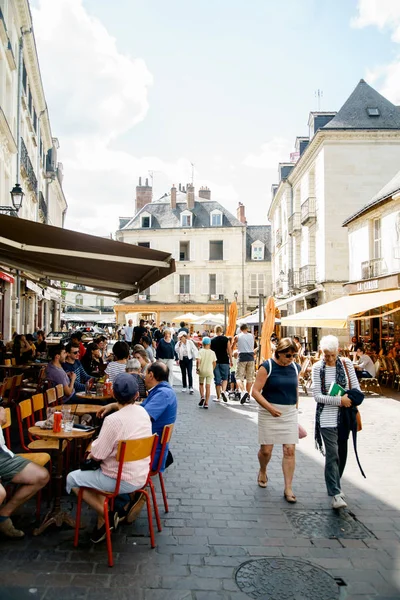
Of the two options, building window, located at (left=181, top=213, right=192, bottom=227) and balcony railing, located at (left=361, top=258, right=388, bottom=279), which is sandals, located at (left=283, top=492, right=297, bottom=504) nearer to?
balcony railing, located at (left=361, top=258, right=388, bottom=279)

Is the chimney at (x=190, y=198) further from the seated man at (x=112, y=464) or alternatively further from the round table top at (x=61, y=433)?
the seated man at (x=112, y=464)

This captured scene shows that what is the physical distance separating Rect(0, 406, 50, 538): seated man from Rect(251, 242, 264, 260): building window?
40.8 meters

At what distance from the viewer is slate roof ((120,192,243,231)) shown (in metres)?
44.4

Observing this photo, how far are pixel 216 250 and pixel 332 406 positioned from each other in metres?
39.9

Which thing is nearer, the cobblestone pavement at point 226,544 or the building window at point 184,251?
the cobblestone pavement at point 226,544

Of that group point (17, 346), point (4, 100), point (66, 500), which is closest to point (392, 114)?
point (4, 100)

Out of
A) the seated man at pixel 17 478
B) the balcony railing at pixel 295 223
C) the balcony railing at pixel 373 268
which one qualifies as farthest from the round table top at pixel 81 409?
the balcony railing at pixel 295 223

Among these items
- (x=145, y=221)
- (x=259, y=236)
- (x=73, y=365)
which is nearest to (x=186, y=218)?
(x=145, y=221)

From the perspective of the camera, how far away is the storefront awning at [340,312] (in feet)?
40.4

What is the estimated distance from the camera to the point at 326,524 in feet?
14.2

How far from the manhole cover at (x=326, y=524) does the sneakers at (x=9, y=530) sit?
7.35ft

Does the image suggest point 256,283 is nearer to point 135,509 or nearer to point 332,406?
point 332,406

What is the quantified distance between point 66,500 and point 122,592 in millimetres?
1899

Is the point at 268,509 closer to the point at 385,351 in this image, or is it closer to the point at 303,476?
the point at 303,476
